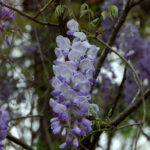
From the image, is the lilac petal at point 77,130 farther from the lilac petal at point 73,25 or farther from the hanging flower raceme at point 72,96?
the lilac petal at point 73,25

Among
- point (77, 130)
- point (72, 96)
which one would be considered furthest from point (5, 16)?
point (77, 130)

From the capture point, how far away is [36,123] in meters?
4.75

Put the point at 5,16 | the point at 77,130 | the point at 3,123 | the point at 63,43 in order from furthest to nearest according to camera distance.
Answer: the point at 5,16 < the point at 3,123 < the point at 63,43 < the point at 77,130

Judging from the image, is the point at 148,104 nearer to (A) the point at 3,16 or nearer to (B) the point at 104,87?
(B) the point at 104,87

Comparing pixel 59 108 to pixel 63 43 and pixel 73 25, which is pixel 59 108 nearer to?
pixel 63 43

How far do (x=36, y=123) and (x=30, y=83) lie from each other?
166cm

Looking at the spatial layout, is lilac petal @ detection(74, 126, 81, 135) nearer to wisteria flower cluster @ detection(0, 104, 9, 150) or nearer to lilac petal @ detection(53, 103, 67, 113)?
lilac petal @ detection(53, 103, 67, 113)

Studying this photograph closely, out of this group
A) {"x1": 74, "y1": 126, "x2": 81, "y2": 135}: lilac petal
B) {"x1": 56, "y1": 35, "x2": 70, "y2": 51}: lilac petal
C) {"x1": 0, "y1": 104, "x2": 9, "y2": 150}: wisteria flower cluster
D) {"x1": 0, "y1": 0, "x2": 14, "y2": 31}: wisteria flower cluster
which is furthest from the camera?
{"x1": 0, "y1": 0, "x2": 14, "y2": 31}: wisteria flower cluster

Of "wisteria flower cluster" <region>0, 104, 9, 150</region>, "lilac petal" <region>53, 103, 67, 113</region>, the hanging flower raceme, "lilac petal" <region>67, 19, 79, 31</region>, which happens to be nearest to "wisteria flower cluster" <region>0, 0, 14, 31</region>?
"wisteria flower cluster" <region>0, 104, 9, 150</region>

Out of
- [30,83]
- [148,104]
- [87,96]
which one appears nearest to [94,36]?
[87,96]

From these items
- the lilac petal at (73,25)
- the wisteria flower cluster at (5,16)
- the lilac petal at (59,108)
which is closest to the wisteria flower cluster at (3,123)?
the wisteria flower cluster at (5,16)

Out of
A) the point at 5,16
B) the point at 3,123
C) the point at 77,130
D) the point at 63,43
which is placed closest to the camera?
the point at 77,130

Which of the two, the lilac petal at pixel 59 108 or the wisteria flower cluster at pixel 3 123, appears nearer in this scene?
the lilac petal at pixel 59 108

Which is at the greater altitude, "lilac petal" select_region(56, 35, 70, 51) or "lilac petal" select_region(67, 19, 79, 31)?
"lilac petal" select_region(67, 19, 79, 31)
